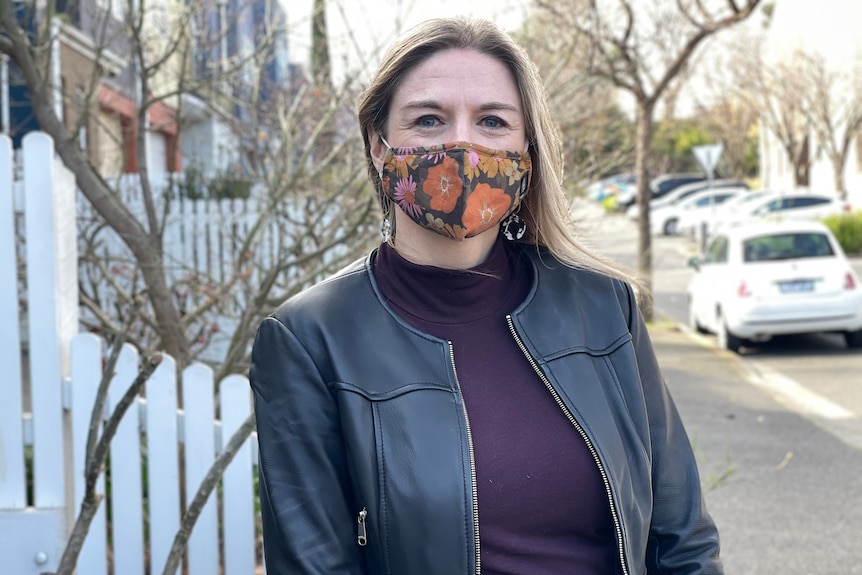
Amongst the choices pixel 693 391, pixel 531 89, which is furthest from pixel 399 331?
pixel 693 391

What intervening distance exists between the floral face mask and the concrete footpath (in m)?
3.29

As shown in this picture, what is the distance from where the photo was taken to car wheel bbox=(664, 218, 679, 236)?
128ft

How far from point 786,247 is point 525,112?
11.9 metres

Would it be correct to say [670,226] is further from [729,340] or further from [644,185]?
[729,340]

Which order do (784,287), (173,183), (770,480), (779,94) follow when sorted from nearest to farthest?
(173,183), (770,480), (784,287), (779,94)

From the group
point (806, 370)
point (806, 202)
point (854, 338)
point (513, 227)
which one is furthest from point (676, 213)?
point (513, 227)

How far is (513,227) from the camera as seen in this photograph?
8.26 feet

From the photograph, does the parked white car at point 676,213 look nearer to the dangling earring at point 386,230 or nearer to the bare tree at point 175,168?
the bare tree at point 175,168

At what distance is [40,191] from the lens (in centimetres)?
394

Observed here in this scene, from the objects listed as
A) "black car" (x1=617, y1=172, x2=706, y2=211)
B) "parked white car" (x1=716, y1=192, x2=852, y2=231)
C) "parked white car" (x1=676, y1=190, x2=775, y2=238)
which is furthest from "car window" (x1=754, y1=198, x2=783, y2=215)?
"black car" (x1=617, y1=172, x2=706, y2=211)

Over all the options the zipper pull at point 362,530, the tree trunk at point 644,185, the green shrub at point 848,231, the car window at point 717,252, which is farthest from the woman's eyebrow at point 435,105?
the green shrub at point 848,231

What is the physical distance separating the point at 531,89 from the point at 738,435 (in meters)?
6.97

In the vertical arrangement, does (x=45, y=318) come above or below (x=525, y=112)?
below

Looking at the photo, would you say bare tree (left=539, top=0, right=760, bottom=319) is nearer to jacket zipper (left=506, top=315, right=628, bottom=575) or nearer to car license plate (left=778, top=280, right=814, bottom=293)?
car license plate (left=778, top=280, right=814, bottom=293)
